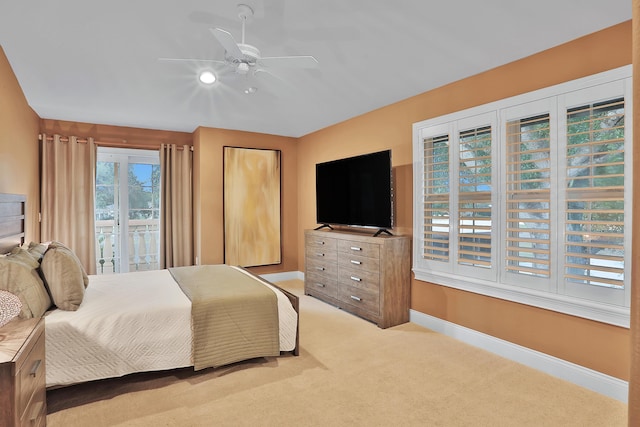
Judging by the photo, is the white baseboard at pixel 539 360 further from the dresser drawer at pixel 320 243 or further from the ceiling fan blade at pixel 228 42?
the ceiling fan blade at pixel 228 42

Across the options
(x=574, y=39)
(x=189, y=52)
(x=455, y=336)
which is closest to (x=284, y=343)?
(x=455, y=336)

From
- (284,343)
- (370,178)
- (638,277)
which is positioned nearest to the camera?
(638,277)

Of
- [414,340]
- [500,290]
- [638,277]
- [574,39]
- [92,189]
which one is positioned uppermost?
[574,39]

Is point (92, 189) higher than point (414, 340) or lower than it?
higher

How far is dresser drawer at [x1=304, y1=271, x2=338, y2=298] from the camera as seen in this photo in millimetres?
4402

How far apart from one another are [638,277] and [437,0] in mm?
2295

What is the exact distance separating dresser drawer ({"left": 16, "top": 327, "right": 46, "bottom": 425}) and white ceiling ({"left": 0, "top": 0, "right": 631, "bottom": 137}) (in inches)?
84.9

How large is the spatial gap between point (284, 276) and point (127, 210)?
260 cm

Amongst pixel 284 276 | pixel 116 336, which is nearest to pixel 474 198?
pixel 116 336

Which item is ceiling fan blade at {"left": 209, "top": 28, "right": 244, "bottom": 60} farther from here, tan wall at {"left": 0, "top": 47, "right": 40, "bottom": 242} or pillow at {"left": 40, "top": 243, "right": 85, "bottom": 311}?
tan wall at {"left": 0, "top": 47, "right": 40, "bottom": 242}

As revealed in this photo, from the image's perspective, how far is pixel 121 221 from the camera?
518cm

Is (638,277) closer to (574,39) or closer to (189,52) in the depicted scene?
(574,39)

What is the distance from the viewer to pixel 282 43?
2789 mm

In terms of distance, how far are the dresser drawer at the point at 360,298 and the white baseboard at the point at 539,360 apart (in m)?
0.53
